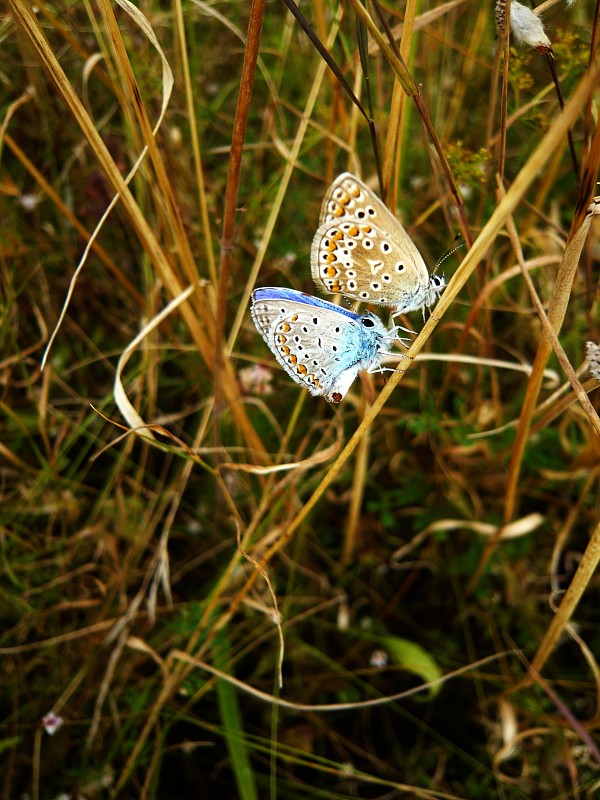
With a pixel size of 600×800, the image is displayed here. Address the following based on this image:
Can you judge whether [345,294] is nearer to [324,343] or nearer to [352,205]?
[324,343]

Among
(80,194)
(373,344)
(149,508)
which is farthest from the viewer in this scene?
(80,194)

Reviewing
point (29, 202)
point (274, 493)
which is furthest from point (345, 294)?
point (29, 202)

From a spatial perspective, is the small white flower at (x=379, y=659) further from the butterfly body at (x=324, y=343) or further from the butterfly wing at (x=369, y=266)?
the butterfly wing at (x=369, y=266)

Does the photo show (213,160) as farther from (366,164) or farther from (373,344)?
(373,344)

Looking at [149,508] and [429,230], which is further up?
[429,230]

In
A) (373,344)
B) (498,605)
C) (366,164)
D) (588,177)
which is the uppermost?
(588,177)

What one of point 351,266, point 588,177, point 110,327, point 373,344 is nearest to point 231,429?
point 110,327

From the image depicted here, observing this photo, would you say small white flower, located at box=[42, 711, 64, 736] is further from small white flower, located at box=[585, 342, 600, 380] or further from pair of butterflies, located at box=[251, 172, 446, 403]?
small white flower, located at box=[585, 342, 600, 380]

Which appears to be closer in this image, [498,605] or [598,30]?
[598,30]
